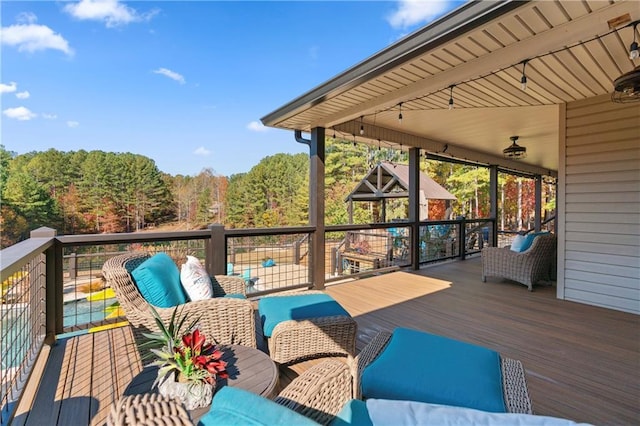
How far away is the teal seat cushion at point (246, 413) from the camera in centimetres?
64

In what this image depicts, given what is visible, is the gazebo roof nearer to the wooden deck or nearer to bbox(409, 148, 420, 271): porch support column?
bbox(409, 148, 420, 271): porch support column

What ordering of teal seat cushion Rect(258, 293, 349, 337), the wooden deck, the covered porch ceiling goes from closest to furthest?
the wooden deck < the covered porch ceiling < teal seat cushion Rect(258, 293, 349, 337)

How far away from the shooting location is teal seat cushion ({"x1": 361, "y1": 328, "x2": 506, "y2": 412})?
1.38m

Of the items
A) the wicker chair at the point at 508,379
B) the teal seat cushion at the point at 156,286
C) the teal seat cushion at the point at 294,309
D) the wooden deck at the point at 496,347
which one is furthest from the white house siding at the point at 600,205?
the teal seat cushion at the point at 156,286

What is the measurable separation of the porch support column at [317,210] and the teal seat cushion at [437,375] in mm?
2944

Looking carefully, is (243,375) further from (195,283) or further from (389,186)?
(389,186)

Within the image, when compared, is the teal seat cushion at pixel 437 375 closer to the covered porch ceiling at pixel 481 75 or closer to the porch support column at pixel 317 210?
the covered porch ceiling at pixel 481 75

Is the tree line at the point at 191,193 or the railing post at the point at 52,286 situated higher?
the tree line at the point at 191,193

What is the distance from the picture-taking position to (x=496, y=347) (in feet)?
9.14

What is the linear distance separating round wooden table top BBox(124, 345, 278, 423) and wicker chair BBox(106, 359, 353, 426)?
323 millimetres

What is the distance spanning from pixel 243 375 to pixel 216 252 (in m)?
2.40

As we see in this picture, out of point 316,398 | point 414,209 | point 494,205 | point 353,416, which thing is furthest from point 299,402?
point 494,205

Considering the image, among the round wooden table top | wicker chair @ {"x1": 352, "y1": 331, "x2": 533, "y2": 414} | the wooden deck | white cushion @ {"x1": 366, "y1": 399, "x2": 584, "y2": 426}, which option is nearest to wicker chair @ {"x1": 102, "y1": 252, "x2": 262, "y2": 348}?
the round wooden table top

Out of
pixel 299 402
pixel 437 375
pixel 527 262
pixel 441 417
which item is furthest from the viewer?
pixel 527 262
